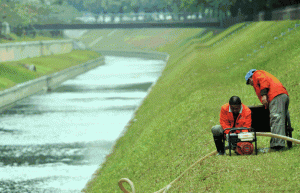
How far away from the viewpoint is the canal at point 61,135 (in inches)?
767

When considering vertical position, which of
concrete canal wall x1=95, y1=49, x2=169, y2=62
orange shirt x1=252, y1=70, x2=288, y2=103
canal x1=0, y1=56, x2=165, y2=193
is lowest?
canal x1=0, y1=56, x2=165, y2=193

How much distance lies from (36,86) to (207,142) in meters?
38.7

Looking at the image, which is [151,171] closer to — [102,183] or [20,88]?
[102,183]

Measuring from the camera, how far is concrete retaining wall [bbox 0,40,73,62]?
5929 centimetres

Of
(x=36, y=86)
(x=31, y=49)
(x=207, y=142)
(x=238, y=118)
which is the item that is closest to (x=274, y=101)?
(x=238, y=118)

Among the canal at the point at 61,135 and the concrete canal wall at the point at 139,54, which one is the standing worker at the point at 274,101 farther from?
the concrete canal wall at the point at 139,54

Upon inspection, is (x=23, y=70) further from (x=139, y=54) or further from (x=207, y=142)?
(x=139, y=54)

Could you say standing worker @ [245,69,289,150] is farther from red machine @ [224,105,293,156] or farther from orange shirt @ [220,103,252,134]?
orange shirt @ [220,103,252,134]

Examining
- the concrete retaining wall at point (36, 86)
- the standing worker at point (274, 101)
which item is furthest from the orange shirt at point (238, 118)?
the concrete retaining wall at point (36, 86)

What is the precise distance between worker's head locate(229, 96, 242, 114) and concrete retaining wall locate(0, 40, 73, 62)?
5104cm

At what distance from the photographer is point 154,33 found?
15150 centimetres

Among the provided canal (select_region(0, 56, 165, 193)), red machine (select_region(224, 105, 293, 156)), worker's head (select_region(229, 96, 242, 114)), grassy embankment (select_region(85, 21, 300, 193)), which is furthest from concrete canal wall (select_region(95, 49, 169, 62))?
worker's head (select_region(229, 96, 242, 114))

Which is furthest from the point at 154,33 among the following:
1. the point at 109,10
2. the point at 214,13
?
the point at 214,13

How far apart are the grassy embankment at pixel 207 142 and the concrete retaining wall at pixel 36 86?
16905 mm
